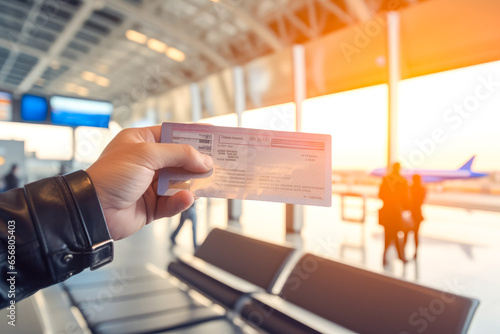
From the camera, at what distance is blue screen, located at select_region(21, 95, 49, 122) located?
4.65m

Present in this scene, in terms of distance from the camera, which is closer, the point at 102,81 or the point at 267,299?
the point at 267,299

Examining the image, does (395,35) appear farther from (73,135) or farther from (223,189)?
(223,189)

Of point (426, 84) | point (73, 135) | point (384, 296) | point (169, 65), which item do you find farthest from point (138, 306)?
point (169, 65)

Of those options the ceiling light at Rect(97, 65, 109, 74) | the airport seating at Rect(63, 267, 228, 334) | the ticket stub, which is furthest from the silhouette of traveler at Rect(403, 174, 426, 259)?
the ceiling light at Rect(97, 65, 109, 74)

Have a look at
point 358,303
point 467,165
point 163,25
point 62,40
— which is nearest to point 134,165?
point 358,303

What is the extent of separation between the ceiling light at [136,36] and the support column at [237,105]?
5.82 meters

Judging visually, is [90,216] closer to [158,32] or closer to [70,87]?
[158,32]

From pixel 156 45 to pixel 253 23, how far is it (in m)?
5.86

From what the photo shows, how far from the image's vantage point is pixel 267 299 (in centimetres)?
234

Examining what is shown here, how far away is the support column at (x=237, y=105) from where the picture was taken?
9.53 m

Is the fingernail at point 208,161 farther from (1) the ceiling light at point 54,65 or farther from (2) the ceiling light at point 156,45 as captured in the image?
(1) the ceiling light at point 54,65

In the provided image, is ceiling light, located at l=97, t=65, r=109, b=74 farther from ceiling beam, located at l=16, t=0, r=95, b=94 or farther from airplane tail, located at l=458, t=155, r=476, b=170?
airplane tail, located at l=458, t=155, r=476, b=170

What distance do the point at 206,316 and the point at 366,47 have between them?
19.3 ft

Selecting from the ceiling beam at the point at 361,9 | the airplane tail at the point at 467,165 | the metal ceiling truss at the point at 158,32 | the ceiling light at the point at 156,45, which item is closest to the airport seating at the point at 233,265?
the ceiling beam at the point at 361,9
